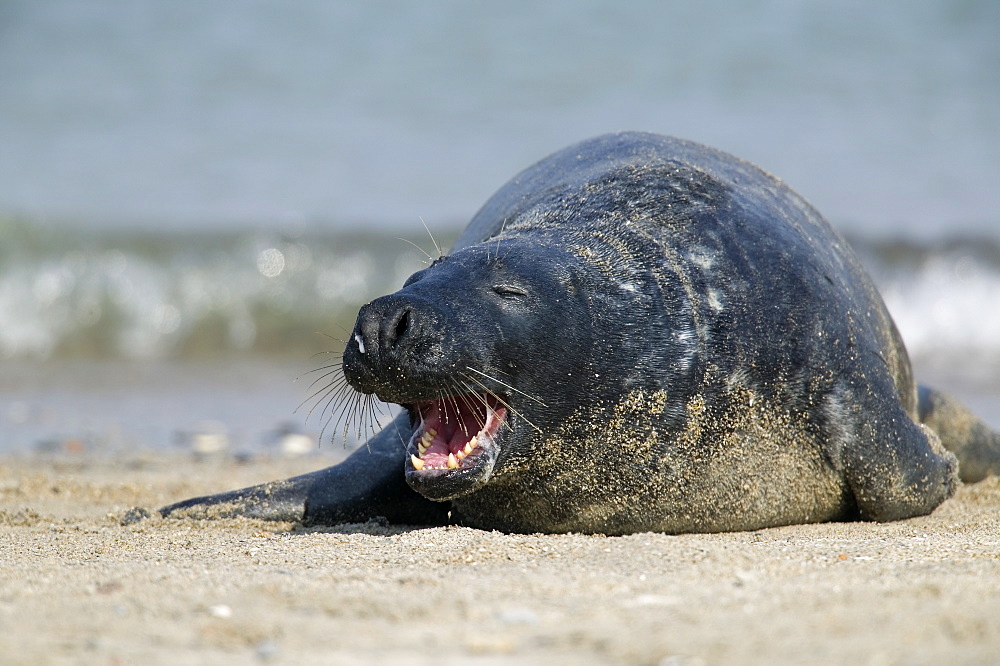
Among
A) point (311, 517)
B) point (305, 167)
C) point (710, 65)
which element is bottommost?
point (311, 517)

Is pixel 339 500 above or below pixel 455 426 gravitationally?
below

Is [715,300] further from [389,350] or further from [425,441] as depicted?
[389,350]

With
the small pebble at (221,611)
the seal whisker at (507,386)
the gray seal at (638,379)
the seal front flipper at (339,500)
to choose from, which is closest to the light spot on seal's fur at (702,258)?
the gray seal at (638,379)

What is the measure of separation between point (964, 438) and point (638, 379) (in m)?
2.79

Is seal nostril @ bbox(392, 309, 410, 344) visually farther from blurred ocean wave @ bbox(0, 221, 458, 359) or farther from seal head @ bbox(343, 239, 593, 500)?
blurred ocean wave @ bbox(0, 221, 458, 359)

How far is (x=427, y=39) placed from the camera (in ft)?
71.6

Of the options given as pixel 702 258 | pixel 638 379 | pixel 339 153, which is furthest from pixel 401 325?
pixel 339 153

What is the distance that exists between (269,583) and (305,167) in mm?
Answer: 15066

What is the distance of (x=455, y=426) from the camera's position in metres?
4.05

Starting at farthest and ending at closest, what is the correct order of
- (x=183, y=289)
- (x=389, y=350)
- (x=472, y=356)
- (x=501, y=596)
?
(x=183, y=289)
(x=472, y=356)
(x=389, y=350)
(x=501, y=596)

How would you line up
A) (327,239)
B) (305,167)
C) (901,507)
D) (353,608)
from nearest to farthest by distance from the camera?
(353,608) → (901,507) → (327,239) → (305,167)

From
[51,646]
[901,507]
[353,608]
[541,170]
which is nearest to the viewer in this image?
[51,646]

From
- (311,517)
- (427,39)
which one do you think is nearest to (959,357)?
(311,517)

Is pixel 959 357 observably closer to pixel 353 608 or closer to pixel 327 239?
pixel 327 239
